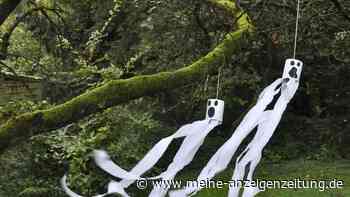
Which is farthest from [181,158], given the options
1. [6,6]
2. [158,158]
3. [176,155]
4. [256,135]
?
[6,6]

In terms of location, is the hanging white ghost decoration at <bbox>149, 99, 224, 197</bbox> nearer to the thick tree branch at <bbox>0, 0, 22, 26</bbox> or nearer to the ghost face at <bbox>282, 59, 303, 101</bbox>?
the ghost face at <bbox>282, 59, 303, 101</bbox>

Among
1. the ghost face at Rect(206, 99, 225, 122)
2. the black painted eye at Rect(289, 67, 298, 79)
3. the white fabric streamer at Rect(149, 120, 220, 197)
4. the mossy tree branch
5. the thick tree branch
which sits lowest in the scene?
the white fabric streamer at Rect(149, 120, 220, 197)

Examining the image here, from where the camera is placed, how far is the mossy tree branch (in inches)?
116

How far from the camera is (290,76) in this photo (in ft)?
12.1

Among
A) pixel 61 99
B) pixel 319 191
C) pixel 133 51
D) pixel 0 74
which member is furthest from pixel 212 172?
pixel 133 51

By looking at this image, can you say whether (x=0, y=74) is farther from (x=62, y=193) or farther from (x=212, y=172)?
(x=62, y=193)

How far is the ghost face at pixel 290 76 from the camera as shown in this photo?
3648mm

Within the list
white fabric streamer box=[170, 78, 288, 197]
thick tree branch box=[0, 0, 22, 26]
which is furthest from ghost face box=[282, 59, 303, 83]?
thick tree branch box=[0, 0, 22, 26]

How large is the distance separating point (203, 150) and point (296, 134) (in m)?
1.39

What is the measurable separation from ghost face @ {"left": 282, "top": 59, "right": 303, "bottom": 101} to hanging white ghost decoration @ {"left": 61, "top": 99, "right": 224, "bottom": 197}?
45cm

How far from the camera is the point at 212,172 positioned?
3.58 meters

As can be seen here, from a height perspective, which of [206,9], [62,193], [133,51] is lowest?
[62,193]

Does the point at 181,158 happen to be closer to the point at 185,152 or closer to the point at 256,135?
the point at 185,152

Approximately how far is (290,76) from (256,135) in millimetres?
450
